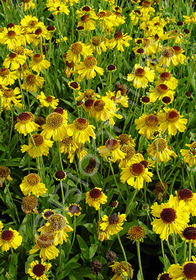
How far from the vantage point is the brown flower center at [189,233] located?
46.1 inches

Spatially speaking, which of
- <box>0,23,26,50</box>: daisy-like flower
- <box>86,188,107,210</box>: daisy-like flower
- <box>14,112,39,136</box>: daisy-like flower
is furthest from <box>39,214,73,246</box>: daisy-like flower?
<box>0,23,26,50</box>: daisy-like flower

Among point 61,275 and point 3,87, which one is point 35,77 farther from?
point 61,275

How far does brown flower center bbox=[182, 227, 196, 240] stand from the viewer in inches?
46.1

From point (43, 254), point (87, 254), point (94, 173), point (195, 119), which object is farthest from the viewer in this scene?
point (195, 119)

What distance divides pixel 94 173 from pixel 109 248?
1.45ft

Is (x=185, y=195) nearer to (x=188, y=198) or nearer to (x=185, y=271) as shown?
(x=188, y=198)

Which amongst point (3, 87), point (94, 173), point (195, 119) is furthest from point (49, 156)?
point (195, 119)

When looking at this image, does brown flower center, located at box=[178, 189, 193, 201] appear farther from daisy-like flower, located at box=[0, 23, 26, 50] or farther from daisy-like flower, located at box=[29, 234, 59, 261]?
daisy-like flower, located at box=[0, 23, 26, 50]

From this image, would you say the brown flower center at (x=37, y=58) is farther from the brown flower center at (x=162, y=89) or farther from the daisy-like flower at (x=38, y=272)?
the daisy-like flower at (x=38, y=272)

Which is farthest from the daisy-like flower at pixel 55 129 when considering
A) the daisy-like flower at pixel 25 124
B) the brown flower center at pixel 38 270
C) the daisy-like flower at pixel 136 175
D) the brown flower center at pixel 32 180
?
the brown flower center at pixel 38 270

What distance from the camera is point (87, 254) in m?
1.70

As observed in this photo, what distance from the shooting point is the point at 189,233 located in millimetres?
1179

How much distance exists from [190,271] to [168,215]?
9.6 inches

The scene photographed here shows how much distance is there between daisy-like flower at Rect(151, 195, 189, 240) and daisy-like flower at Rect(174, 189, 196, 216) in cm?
9
